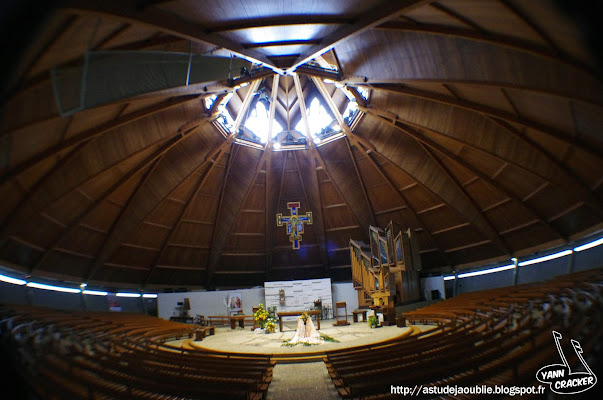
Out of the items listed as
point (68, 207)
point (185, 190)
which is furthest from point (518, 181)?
point (68, 207)

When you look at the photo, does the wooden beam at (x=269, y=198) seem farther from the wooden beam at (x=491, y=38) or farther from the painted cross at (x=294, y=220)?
the wooden beam at (x=491, y=38)

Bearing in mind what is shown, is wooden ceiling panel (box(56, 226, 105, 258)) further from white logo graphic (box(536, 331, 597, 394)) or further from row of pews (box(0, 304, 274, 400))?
white logo graphic (box(536, 331, 597, 394))

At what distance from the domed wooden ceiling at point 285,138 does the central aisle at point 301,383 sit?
6.22 meters

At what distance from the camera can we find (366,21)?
8.73 m

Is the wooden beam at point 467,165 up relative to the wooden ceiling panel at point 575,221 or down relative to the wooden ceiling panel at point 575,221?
up

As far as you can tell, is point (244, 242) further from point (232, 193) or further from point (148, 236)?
point (148, 236)

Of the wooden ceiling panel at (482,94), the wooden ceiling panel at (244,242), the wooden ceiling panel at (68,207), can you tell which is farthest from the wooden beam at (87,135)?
the wooden ceiling panel at (244,242)

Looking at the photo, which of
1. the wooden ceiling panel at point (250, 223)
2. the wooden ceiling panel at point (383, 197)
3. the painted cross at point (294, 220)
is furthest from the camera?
the wooden ceiling panel at point (250, 223)

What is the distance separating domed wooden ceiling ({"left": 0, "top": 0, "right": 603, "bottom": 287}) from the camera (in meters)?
6.56

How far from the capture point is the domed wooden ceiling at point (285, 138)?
6.56 metres

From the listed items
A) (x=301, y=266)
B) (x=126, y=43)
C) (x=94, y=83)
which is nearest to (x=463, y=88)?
(x=126, y=43)

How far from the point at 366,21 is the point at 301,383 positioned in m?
8.83

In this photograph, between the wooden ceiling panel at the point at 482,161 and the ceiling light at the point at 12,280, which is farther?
the wooden ceiling panel at the point at 482,161

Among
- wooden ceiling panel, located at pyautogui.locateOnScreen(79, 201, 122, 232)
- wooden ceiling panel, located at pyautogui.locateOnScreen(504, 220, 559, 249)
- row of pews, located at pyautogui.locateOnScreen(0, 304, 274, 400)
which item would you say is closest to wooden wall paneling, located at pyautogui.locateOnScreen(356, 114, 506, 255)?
wooden ceiling panel, located at pyautogui.locateOnScreen(504, 220, 559, 249)
